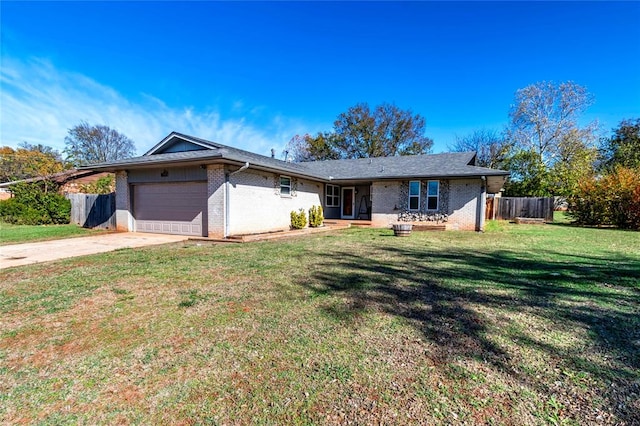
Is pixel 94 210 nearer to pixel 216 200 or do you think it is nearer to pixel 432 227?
pixel 216 200

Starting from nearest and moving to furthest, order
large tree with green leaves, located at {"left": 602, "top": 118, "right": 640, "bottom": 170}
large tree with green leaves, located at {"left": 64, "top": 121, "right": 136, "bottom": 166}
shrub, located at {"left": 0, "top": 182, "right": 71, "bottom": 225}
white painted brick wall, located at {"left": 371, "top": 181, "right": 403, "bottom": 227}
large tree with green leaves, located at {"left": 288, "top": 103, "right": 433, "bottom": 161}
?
shrub, located at {"left": 0, "top": 182, "right": 71, "bottom": 225} → white painted brick wall, located at {"left": 371, "top": 181, "right": 403, "bottom": 227} → large tree with green leaves, located at {"left": 602, "top": 118, "right": 640, "bottom": 170} → large tree with green leaves, located at {"left": 288, "top": 103, "right": 433, "bottom": 161} → large tree with green leaves, located at {"left": 64, "top": 121, "right": 136, "bottom": 166}

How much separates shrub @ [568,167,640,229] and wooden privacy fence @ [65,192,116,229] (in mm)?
23953

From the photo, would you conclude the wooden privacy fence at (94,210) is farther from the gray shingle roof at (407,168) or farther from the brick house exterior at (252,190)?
the gray shingle roof at (407,168)

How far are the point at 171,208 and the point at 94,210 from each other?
5.28m

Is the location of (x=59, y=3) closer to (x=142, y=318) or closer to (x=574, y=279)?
(x=142, y=318)

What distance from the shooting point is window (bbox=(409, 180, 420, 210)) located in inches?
591

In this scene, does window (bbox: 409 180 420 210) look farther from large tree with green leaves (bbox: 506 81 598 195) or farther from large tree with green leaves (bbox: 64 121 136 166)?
large tree with green leaves (bbox: 64 121 136 166)

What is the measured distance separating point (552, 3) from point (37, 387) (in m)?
15.0

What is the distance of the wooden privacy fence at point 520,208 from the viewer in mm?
20047

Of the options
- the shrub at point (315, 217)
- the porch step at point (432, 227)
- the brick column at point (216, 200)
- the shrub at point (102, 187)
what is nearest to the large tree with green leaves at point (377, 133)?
the shrub at point (315, 217)

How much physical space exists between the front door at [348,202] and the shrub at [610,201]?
12.5 meters

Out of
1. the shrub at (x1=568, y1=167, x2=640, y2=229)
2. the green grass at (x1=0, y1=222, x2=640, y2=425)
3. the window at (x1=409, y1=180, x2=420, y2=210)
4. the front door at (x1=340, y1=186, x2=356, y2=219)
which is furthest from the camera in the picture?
the front door at (x1=340, y1=186, x2=356, y2=219)

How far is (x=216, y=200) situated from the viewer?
1034 centimetres

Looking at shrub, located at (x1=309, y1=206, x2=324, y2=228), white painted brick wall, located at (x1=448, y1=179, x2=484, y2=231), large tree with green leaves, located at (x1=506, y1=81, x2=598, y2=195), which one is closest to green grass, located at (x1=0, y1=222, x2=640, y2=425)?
white painted brick wall, located at (x1=448, y1=179, x2=484, y2=231)
